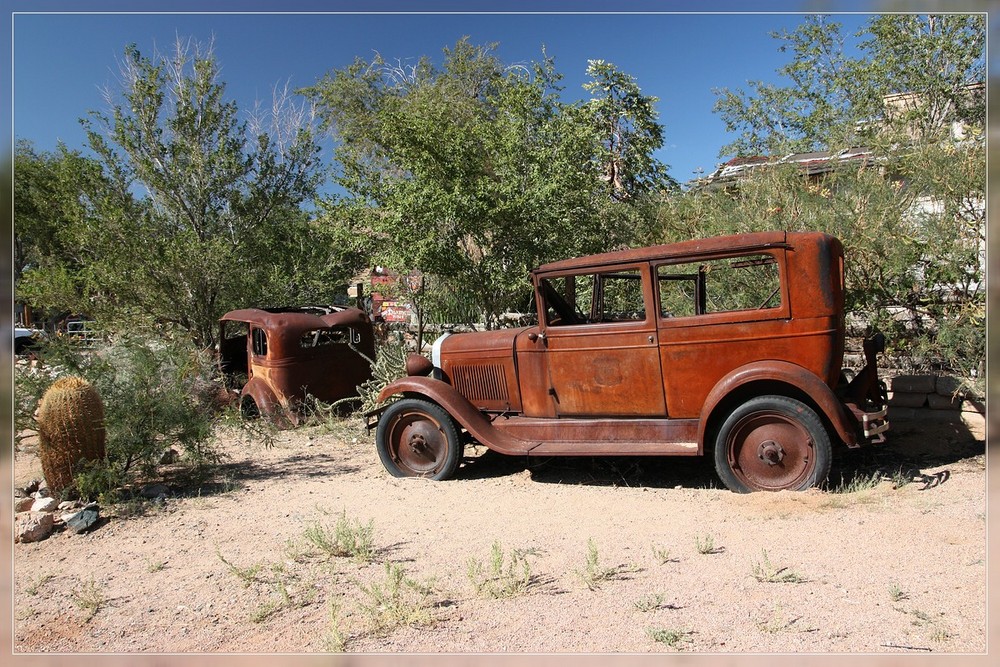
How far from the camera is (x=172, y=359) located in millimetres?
6652

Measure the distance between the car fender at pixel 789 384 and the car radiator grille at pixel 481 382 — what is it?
178cm

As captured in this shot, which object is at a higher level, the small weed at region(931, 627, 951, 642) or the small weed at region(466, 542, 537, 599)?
the small weed at region(466, 542, 537, 599)

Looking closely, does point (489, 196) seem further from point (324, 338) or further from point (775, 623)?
point (775, 623)

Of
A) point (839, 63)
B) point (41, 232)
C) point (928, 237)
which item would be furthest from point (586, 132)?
point (41, 232)

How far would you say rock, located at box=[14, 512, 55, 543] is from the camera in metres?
4.59

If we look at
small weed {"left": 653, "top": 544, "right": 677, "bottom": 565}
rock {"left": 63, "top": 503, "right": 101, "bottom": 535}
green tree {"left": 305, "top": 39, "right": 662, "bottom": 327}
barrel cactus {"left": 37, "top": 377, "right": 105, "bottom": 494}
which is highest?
green tree {"left": 305, "top": 39, "right": 662, "bottom": 327}

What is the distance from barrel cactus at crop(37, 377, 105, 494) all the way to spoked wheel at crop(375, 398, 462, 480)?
2.25 meters

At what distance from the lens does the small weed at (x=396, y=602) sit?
10.5ft

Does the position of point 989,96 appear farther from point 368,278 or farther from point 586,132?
point 368,278

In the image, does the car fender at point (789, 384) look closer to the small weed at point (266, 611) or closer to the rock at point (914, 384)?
the rock at point (914, 384)

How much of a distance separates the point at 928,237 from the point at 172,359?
7.28 meters

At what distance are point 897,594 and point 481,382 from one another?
A: 356cm

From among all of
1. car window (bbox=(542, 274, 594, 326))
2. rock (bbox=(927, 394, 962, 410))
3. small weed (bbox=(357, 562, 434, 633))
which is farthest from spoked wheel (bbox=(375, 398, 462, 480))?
rock (bbox=(927, 394, 962, 410))

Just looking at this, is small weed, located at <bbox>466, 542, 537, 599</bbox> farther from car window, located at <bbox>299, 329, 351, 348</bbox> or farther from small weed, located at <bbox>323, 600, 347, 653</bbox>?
car window, located at <bbox>299, 329, 351, 348</bbox>
